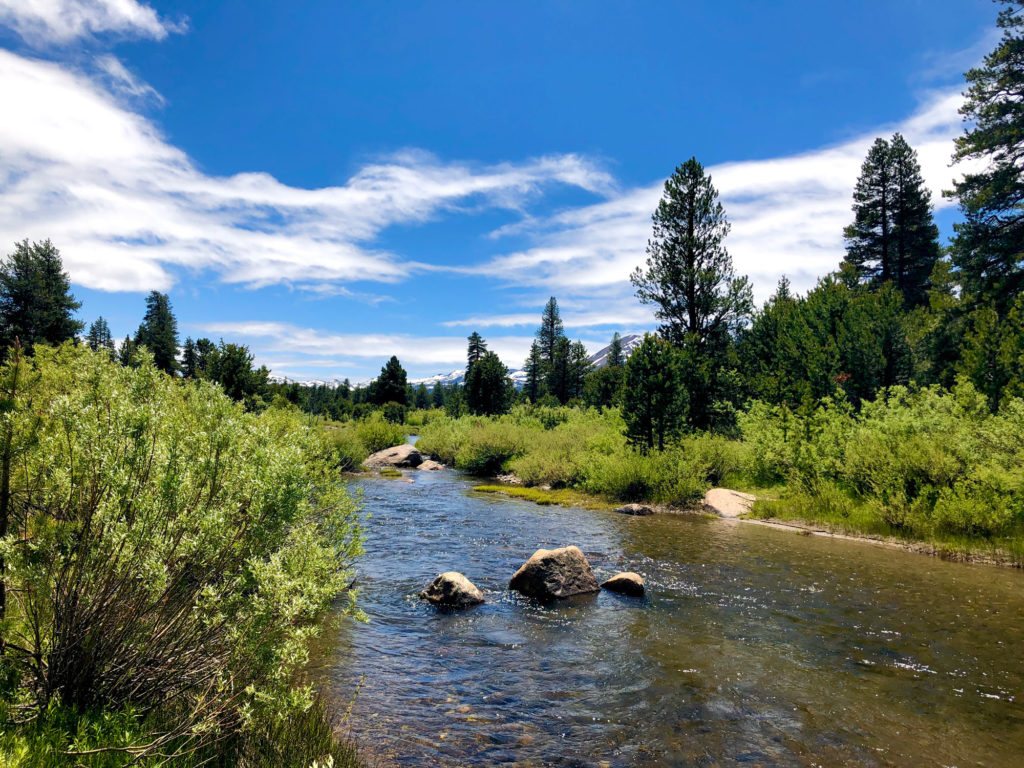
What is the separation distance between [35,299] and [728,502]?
171ft

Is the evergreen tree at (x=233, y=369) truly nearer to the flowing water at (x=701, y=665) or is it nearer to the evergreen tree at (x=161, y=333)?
the flowing water at (x=701, y=665)

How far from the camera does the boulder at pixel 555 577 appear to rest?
10.5 m

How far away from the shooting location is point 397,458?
3566 centimetres

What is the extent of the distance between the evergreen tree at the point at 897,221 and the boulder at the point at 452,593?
44.2 meters

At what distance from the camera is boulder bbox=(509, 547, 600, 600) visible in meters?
10.5

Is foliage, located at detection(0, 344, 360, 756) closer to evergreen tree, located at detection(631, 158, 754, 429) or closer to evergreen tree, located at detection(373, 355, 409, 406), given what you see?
evergreen tree, located at detection(631, 158, 754, 429)

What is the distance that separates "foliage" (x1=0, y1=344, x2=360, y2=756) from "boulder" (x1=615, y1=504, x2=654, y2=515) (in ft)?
55.2

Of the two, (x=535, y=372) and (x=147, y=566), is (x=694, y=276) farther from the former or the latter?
(x=535, y=372)

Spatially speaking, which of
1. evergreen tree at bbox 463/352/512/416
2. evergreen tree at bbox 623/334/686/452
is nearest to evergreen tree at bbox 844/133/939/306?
evergreen tree at bbox 623/334/686/452

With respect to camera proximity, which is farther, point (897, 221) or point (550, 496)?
point (897, 221)

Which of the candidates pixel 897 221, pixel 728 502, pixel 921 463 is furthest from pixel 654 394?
pixel 897 221

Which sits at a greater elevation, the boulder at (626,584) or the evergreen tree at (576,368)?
the evergreen tree at (576,368)

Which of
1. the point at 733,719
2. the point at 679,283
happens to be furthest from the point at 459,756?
the point at 679,283

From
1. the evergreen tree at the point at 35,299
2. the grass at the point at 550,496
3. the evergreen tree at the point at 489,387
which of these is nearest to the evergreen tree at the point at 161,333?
the evergreen tree at the point at 35,299
